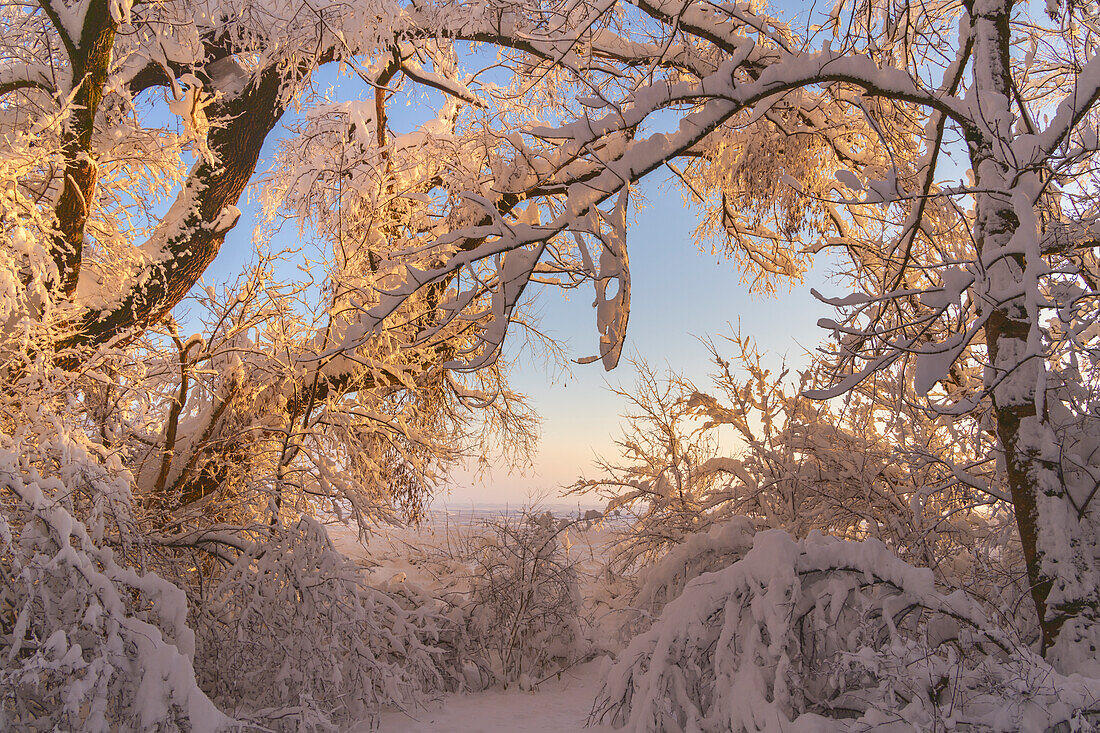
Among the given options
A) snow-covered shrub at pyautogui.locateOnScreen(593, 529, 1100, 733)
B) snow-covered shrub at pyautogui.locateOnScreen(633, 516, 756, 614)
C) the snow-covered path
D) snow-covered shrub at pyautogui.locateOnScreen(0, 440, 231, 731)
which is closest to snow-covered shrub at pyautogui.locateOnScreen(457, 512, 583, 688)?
the snow-covered path

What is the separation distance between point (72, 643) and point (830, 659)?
10.8 ft

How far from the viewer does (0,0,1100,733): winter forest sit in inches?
94.7

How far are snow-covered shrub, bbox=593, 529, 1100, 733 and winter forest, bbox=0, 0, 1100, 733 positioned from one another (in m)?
0.02

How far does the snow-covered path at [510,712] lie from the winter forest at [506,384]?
0.20 ft

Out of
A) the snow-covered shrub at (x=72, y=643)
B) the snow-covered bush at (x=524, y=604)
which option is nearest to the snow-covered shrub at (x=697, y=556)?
the snow-covered shrub at (x=72, y=643)

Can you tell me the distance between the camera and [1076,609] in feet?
7.29

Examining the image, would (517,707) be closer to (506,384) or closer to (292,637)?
(292,637)

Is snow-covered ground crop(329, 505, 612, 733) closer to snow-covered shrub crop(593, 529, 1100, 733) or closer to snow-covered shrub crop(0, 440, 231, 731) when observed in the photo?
snow-covered shrub crop(593, 529, 1100, 733)

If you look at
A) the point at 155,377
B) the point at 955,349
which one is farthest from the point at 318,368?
the point at 955,349

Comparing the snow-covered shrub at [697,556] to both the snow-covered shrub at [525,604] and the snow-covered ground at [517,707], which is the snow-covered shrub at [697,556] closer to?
the snow-covered ground at [517,707]

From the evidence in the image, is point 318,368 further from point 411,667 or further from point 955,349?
point 955,349

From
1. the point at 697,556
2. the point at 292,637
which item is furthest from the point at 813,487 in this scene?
the point at 292,637

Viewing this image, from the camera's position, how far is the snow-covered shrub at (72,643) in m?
2.69

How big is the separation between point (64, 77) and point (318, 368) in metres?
2.92
